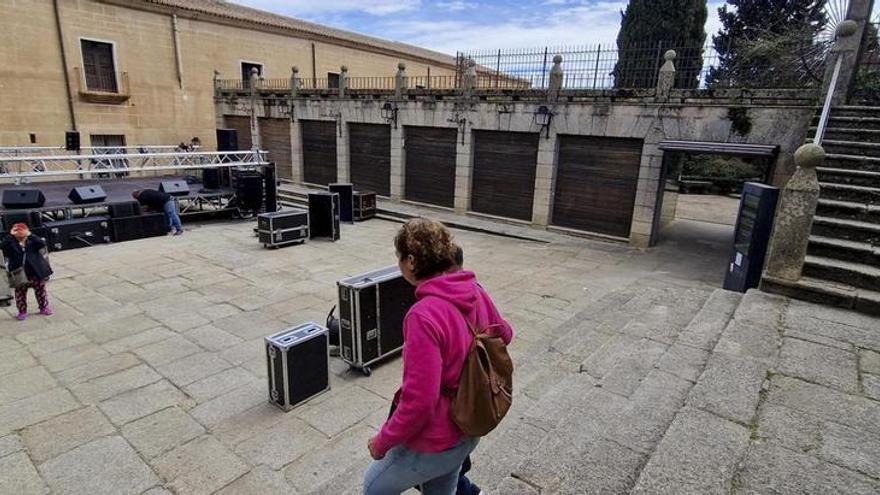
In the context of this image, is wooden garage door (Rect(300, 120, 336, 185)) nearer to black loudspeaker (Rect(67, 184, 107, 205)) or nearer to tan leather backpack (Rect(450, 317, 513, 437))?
black loudspeaker (Rect(67, 184, 107, 205))

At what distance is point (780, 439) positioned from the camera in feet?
9.52

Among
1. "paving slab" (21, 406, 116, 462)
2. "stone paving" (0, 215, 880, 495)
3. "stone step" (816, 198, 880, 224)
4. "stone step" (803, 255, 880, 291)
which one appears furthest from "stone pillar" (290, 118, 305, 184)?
"stone step" (803, 255, 880, 291)

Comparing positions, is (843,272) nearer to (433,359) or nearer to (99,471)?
(433,359)

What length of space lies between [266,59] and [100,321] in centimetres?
2166

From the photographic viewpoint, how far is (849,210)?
234 inches

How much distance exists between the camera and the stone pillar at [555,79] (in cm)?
1202

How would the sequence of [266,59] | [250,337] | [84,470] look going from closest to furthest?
[84,470]
[250,337]
[266,59]

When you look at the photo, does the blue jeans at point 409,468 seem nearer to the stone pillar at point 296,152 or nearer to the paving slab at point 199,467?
the paving slab at point 199,467

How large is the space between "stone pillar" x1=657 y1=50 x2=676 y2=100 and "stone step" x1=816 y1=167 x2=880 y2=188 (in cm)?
454

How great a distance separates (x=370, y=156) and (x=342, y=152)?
1348 millimetres

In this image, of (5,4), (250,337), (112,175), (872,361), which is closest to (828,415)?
(872,361)

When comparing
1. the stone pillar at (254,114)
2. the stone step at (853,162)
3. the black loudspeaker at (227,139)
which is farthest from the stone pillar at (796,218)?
the stone pillar at (254,114)

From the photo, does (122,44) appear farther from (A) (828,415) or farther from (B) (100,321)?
(A) (828,415)

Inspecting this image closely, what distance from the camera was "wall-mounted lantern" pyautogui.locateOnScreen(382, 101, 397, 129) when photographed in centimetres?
1570
